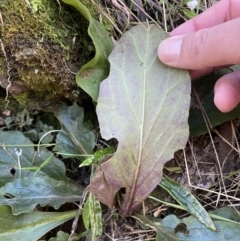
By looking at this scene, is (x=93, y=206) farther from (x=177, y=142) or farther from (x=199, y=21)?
(x=199, y=21)

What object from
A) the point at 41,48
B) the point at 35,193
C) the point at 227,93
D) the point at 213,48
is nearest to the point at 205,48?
the point at 213,48

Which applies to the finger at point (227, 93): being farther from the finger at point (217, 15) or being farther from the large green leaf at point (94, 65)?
the large green leaf at point (94, 65)

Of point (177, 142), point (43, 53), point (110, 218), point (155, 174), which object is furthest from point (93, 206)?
point (43, 53)

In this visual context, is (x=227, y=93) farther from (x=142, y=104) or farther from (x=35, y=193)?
(x=35, y=193)

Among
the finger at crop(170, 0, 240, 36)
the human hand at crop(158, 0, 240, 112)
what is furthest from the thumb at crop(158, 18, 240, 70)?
the finger at crop(170, 0, 240, 36)

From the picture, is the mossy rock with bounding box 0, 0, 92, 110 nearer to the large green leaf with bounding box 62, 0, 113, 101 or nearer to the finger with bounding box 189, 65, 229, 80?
the large green leaf with bounding box 62, 0, 113, 101

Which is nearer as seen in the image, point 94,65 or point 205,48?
point 205,48

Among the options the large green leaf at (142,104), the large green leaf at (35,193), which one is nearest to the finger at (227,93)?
the large green leaf at (142,104)
